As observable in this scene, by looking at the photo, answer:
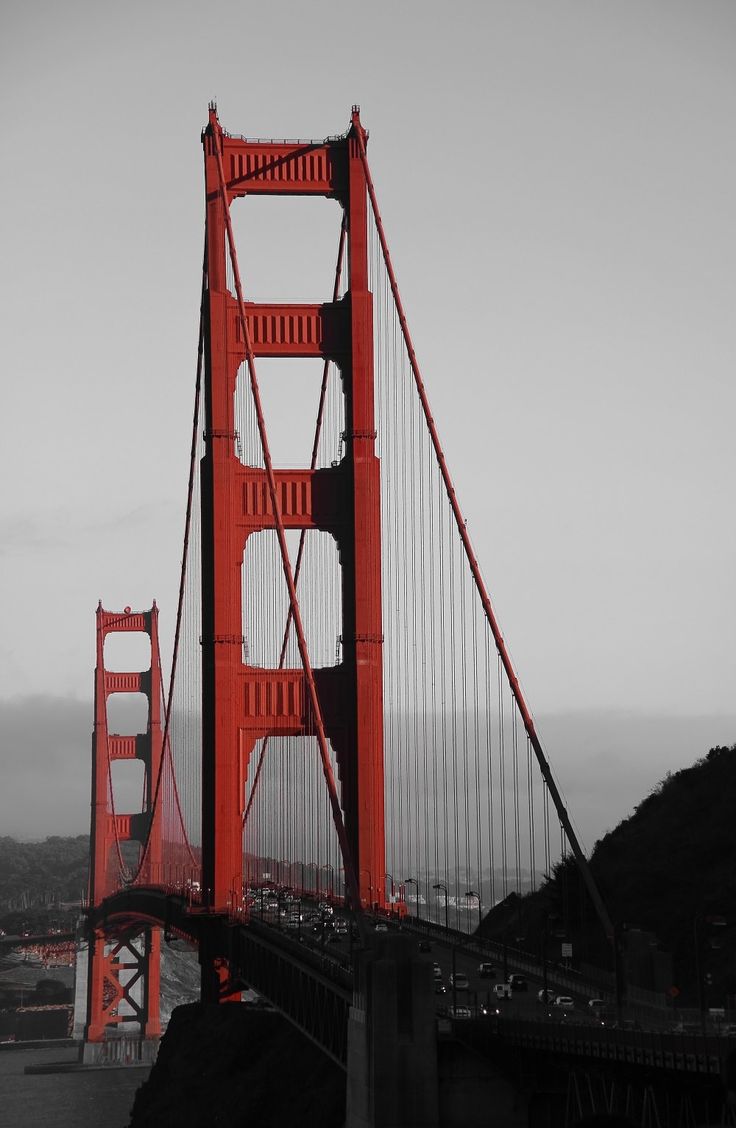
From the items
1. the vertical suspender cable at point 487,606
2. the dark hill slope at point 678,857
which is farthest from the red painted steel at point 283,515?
the dark hill slope at point 678,857

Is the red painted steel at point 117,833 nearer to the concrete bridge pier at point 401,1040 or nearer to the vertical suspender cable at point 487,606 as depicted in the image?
the vertical suspender cable at point 487,606

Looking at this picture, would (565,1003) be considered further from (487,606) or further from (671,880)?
(671,880)

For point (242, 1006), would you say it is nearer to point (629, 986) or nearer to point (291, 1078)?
point (291, 1078)

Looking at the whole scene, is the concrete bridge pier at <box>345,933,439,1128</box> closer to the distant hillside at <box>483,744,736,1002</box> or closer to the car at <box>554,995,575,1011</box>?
the car at <box>554,995,575,1011</box>

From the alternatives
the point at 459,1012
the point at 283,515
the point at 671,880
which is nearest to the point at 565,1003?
the point at 459,1012

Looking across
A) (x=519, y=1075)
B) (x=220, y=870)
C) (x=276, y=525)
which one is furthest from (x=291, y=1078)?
(x=519, y=1075)

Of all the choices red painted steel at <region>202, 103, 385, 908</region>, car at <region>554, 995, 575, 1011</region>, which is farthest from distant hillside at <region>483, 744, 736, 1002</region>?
car at <region>554, 995, 575, 1011</region>
